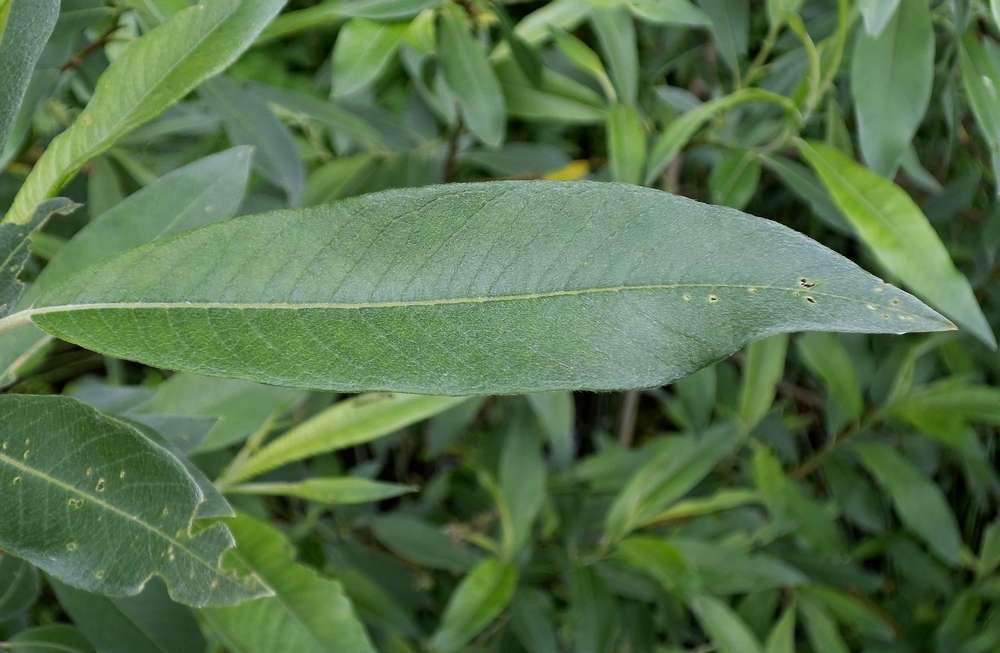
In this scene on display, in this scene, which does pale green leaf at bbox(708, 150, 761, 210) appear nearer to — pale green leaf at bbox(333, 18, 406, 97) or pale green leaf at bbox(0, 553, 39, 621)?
pale green leaf at bbox(333, 18, 406, 97)

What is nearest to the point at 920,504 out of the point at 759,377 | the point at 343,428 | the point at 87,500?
the point at 759,377

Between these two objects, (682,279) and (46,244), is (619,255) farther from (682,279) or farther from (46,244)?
(46,244)

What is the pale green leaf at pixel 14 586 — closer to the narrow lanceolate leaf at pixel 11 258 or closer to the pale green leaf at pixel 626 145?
the narrow lanceolate leaf at pixel 11 258

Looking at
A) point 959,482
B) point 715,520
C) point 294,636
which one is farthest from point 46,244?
point 959,482

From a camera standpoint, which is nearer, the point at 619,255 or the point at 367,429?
the point at 619,255

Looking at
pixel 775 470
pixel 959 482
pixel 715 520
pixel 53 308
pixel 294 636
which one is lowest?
pixel 959 482

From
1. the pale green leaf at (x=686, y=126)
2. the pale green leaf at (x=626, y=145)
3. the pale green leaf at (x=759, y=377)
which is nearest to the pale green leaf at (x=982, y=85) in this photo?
the pale green leaf at (x=686, y=126)
